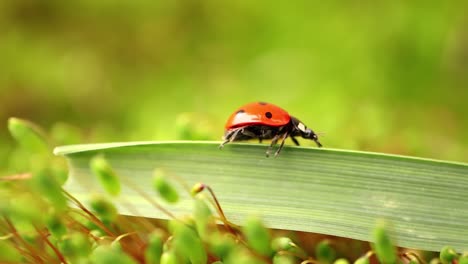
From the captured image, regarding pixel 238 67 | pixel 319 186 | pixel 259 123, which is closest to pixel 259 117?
pixel 259 123

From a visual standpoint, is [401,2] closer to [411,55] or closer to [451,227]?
[411,55]

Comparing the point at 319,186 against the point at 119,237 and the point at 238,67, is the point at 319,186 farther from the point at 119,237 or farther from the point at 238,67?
the point at 238,67

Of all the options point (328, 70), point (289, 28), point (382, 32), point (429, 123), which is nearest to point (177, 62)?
point (289, 28)

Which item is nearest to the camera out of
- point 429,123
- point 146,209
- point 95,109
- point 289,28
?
point 146,209

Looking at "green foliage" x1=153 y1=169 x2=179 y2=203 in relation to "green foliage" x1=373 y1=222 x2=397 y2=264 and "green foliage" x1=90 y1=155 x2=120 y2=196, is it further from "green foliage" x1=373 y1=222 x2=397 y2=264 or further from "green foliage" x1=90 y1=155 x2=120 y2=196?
"green foliage" x1=373 y1=222 x2=397 y2=264

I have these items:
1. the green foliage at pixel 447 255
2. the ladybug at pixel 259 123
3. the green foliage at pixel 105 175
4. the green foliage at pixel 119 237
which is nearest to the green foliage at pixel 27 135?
the green foliage at pixel 119 237
